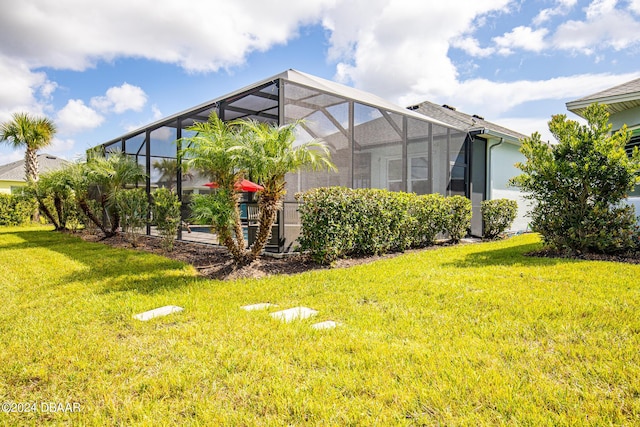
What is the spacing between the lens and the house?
658cm

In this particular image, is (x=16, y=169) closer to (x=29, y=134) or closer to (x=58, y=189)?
(x=29, y=134)

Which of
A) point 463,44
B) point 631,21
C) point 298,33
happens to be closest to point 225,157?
point 298,33

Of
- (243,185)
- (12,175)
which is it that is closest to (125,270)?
(243,185)

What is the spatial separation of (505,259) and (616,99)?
4.51 m

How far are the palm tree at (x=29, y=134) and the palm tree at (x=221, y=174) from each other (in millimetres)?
11285

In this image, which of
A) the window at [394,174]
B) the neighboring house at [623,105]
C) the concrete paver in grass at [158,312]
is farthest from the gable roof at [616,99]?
the concrete paver in grass at [158,312]

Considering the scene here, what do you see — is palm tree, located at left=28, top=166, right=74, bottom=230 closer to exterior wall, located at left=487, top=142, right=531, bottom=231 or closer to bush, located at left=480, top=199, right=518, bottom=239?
bush, located at left=480, top=199, right=518, bottom=239

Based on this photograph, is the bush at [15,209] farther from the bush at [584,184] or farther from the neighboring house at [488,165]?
the bush at [584,184]

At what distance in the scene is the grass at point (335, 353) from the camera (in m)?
1.79

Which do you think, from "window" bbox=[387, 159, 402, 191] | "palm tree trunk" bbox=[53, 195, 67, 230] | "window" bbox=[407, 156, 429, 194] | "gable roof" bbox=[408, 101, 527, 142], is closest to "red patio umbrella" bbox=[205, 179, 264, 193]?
"window" bbox=[387, 159, 402, 191]

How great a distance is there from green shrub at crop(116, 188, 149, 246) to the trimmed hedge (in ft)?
13.6

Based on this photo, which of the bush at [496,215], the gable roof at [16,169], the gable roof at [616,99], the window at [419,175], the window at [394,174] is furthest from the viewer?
the gable roof at [16,169]

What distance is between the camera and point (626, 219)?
19.6 feet

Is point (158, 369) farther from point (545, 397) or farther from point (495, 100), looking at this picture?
point (495, 100)
